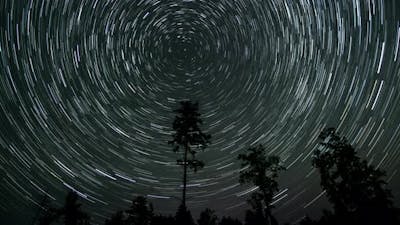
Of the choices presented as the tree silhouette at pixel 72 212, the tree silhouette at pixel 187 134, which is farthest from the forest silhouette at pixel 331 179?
the tree silhouette at pixel 72 212

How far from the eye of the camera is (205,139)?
22.7m

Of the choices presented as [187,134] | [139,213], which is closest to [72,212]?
[139,213]

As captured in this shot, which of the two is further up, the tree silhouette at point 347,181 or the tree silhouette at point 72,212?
the tree silhouette at point 72,212

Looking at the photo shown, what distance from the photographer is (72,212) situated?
139ft

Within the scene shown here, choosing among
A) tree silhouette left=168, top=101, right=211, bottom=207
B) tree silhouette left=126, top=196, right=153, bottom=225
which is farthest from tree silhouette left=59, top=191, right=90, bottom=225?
tree silhouette left=168, top=101, right=211, bottom=207

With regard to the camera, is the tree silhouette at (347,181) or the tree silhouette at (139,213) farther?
the tree silhouette at (139,213)

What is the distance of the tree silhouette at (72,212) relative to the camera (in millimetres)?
42125

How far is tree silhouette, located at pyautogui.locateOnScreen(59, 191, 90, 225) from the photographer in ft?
138

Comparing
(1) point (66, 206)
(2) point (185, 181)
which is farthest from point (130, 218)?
(2) point (185, 181)

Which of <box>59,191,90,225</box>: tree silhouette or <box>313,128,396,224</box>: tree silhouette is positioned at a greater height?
<box>59,191,90,225</box>: tree silhouette

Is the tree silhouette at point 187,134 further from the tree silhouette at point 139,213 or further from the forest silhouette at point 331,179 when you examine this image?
the tree silhouette at point 139,213

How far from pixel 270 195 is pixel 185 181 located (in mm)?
9565

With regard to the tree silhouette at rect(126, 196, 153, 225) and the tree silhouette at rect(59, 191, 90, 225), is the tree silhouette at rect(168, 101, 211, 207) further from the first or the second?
the tree silhouette at rect(59, 191, 90, 225)

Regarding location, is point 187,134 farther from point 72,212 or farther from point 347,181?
point 72,212
